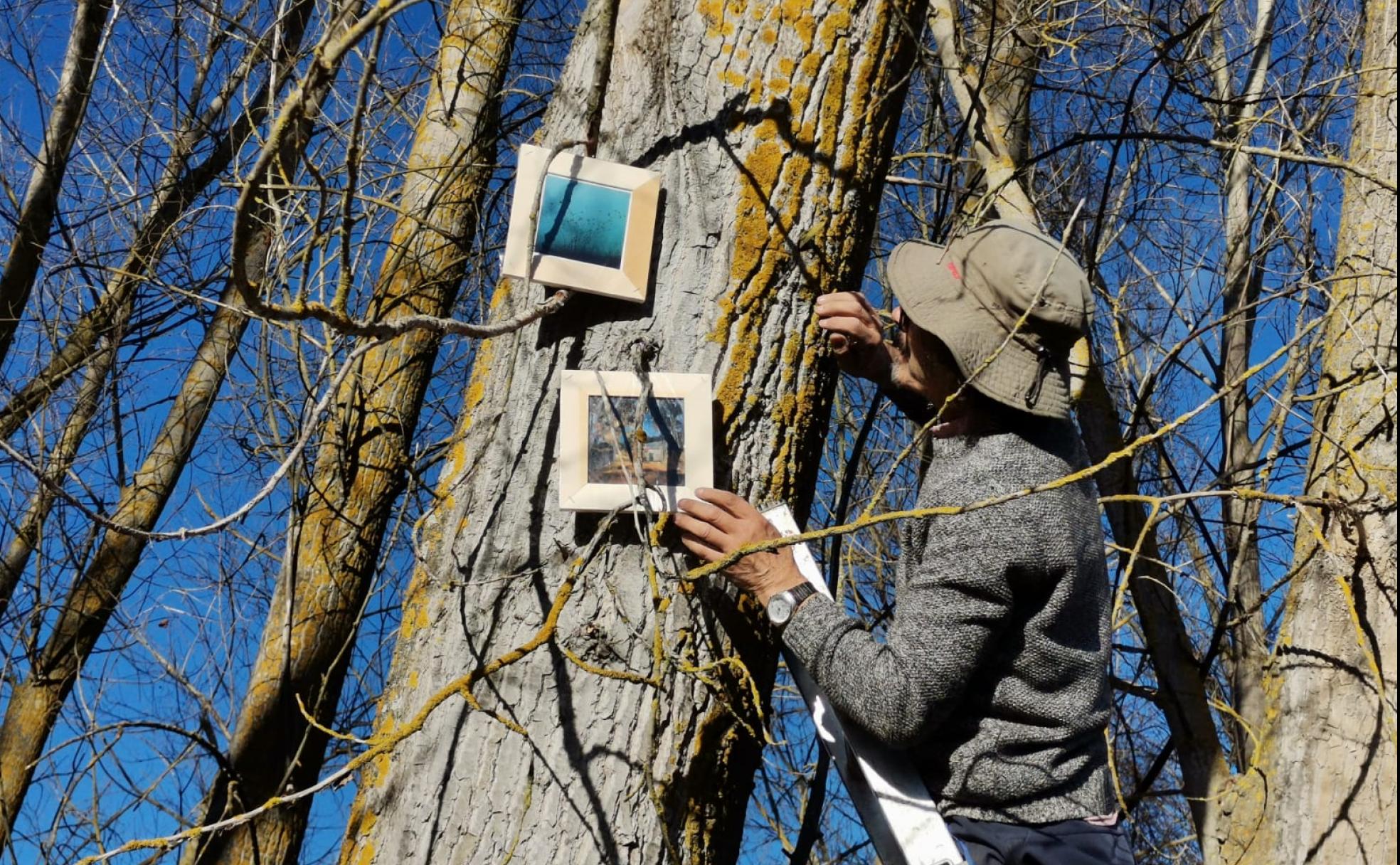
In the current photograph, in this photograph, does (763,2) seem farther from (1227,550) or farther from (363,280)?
(1227,550)

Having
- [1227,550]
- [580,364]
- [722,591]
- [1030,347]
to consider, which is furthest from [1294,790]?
[580,364]

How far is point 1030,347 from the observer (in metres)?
1.87

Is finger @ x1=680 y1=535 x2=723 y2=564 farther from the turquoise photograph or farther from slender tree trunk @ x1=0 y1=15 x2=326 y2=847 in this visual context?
slender tree trunk @ x1=0 y1=15 x2=326 y2=847

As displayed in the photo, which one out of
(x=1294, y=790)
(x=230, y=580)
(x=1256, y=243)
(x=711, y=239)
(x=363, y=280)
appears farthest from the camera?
(x=1256, y=243)

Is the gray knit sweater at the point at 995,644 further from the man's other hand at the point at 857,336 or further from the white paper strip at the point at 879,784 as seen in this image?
the man's other hand at the point at 857,336

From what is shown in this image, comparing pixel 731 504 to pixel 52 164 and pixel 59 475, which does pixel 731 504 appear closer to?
pixel 52 164

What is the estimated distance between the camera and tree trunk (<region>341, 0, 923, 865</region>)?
5.23ft

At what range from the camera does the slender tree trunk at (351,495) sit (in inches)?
165

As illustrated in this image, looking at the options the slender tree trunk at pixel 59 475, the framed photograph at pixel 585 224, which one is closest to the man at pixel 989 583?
the framed photograph at pixel 585 224

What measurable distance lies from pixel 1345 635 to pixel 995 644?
2.19m

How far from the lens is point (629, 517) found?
169 cm

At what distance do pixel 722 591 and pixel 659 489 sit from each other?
184 mm

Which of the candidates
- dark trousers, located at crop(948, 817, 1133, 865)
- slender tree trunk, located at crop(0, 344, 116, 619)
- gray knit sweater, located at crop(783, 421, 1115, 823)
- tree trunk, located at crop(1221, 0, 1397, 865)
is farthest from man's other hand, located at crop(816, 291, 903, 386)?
slender tree trunk, located at crop(0, 344, 116, 619)

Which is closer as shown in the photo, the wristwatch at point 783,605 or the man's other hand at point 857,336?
the wristwatch at point 783,605
